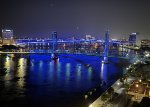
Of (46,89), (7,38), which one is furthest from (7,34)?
(46,89)

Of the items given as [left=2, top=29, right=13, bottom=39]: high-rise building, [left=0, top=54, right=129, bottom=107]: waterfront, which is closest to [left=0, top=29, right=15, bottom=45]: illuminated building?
[left=2, top=29, right=13, bottom=39]: high-rise building

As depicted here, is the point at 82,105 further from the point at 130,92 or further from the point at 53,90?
the point at 53,90

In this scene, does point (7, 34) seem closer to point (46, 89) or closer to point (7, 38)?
point (7, 38)

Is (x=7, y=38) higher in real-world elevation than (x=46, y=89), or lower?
higher

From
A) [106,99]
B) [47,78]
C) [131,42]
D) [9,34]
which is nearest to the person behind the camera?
[106,99]

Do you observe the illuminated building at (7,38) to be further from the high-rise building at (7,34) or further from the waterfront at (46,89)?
the waterfront at (46,89)

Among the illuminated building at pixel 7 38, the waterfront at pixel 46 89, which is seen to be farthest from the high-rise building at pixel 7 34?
the waterfront at pixel 46 89

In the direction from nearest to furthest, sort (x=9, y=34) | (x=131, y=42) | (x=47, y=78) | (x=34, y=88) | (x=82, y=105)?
(x=82, y=105)
(x=34, y=88)
(x=47, y=78)
(x=131, y=42)
(x=9, y=34)

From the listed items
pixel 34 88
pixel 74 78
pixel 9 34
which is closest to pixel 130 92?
pixel 34 88

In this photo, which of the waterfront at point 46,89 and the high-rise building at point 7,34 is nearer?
the waterfront at point 46,89

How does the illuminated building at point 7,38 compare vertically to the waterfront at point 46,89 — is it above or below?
above

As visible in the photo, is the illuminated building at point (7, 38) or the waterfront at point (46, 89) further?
the illuminated building at point (7, 38)
